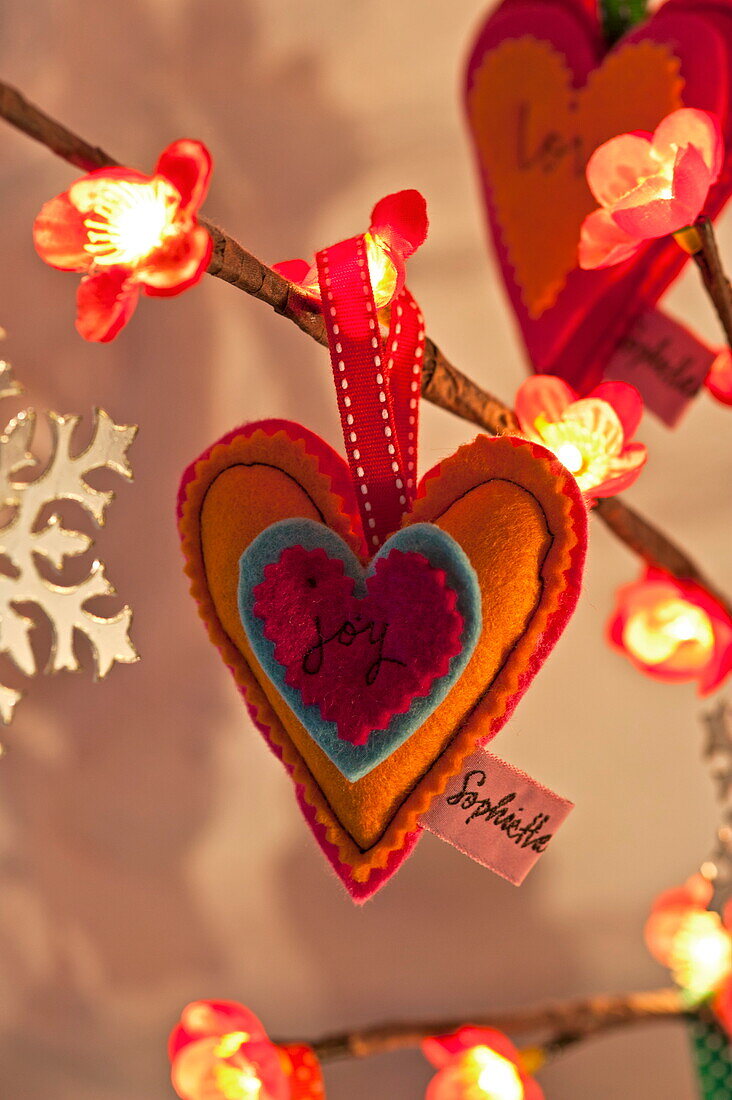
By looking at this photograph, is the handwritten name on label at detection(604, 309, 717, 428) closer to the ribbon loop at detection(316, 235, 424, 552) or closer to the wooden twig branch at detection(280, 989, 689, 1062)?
the ribbon loop at detection(316, 235, 424, 552)

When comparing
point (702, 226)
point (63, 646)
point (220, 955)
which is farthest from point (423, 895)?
point (702, 226)

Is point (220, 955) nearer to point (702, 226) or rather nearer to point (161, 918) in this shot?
point (161, 918)

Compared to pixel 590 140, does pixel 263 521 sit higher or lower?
lower

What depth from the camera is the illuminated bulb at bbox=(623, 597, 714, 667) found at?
74 cm

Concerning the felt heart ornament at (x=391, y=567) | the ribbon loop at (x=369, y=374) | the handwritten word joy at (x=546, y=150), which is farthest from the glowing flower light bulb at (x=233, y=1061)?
the handwritten word joy at (x=546, y=150)

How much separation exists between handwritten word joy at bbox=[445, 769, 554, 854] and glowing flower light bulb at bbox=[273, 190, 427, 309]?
0.23m

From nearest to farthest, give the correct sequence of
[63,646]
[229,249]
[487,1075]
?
1. [229,249]
2. [63,646]
3. [487,1075]

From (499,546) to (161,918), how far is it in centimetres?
69

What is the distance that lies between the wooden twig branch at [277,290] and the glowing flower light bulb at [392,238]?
0.06ft

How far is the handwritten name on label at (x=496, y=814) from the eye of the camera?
0.45 meters

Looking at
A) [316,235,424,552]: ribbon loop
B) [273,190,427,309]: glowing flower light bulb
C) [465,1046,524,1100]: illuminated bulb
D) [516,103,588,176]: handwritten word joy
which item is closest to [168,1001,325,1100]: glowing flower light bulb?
[465,1046,524,1100]: illuminated bulb

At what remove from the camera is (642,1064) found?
977 mm

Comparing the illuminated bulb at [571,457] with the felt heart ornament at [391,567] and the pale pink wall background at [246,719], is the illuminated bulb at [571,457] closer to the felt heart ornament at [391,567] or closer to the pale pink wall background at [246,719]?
the felt heart ornament at [391,567]

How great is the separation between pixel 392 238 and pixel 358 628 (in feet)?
0.61
